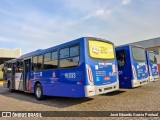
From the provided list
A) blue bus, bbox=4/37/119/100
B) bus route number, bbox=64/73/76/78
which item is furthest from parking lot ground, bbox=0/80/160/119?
bus route number, bbox=64/73/76/78

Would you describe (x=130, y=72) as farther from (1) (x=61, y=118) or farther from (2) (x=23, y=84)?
(2) (x=23, y=84)

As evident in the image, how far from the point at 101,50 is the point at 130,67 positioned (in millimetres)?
2428

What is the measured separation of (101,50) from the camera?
345 inches

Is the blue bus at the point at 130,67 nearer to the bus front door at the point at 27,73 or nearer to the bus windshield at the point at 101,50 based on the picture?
the bus windshield at the point at 101,50

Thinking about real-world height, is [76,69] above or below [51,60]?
below

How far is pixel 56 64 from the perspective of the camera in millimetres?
9180

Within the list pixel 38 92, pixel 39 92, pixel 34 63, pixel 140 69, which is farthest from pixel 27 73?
pixel 140 69

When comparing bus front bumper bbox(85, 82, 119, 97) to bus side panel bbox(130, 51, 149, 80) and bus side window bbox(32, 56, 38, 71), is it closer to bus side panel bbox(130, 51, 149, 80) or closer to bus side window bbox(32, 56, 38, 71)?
bus side panel bbox(130, 51, 149, 80)

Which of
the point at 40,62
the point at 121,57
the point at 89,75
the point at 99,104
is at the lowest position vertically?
the point at 99,104

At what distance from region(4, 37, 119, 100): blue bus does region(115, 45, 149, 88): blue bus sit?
121 cm

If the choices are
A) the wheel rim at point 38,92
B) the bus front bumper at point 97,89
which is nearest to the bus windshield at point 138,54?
the bus front bumper at point 97,89

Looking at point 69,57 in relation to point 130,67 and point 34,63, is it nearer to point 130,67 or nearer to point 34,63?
point 130,67

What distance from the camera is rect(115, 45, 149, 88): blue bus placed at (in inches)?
401

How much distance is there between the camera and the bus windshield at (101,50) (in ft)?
26.7
